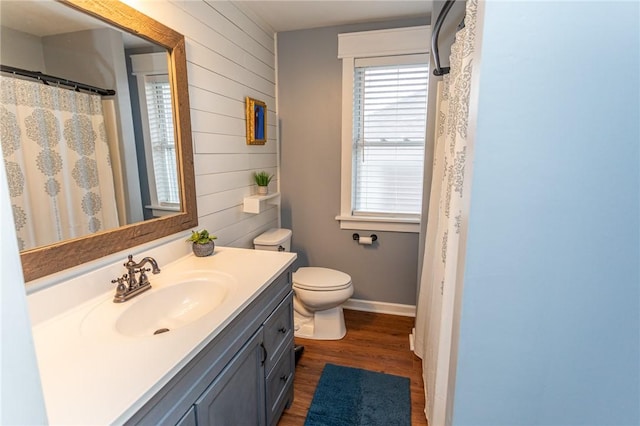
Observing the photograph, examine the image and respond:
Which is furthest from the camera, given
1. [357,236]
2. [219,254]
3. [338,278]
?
[357,236]

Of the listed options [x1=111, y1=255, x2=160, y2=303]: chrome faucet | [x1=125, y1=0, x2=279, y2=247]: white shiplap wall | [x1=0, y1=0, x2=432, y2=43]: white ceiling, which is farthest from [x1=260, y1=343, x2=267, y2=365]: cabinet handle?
[x1=0, y1=0, x2=432, y2=43]: white ceiling

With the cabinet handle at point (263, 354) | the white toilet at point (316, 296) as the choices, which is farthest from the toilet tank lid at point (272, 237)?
the cabinet handle at point (263, 354)

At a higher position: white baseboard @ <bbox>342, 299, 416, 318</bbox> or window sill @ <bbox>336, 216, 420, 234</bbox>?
window sill @ <bbox>336, 216, 420, 234</bbox>

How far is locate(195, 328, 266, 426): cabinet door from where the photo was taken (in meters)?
0.99

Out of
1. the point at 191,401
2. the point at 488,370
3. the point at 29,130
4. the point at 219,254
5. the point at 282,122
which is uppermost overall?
the point at 282,122

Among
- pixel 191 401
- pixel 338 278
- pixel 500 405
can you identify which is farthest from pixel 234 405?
pixel 338 278

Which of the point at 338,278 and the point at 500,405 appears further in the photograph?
the point at 338,278

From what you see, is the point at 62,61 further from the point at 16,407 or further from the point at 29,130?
the point at 16,407

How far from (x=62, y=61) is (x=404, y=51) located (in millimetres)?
2118

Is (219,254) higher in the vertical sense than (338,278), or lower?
higher

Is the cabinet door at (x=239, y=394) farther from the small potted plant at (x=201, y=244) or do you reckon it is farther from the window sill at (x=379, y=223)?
the window sill at (x=379, y=223)

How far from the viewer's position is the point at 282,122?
2762 mm

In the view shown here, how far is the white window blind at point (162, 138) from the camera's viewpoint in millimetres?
1478

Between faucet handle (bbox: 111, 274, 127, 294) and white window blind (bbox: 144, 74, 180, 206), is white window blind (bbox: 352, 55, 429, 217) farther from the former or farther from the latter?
faucet handle (bbox: 111, 274, 127, 294)
